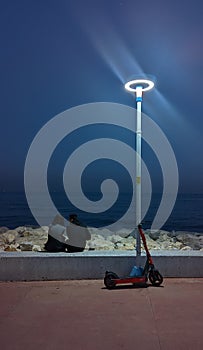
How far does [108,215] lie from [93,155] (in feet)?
91.8

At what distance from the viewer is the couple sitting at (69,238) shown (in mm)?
5592

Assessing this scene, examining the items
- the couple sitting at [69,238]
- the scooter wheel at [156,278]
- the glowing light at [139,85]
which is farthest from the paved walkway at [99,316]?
the glowing light at [139,85]

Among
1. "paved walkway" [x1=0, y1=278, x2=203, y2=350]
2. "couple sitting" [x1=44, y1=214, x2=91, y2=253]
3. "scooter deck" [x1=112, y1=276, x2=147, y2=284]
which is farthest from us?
"couple sitting" [x1=44, y1=214, x2=91, y2=253]

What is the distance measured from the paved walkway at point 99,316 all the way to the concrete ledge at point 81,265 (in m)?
0.15

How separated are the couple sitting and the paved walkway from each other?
832mm

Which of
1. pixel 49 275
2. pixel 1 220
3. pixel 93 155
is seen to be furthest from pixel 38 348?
pixel 1 220

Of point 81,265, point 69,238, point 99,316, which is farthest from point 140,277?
point 69,238

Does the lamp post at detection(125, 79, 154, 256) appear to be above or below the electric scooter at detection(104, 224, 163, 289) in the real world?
above

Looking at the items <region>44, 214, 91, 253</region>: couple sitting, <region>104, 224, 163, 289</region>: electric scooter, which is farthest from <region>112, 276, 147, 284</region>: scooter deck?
<region>44, 214, 91, 253</region>: couple sitting

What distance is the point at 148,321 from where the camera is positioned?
137 inches

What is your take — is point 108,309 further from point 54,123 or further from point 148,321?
point 54,123

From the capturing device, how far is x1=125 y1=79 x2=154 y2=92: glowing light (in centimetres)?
485

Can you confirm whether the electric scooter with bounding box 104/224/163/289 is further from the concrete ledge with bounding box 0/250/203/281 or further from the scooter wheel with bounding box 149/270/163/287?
the concrete ledge with bounding box 0/250/203/281

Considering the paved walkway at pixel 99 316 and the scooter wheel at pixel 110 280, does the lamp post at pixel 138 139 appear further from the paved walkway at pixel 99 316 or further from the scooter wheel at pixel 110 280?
the paved walkway at pixel 99 316
